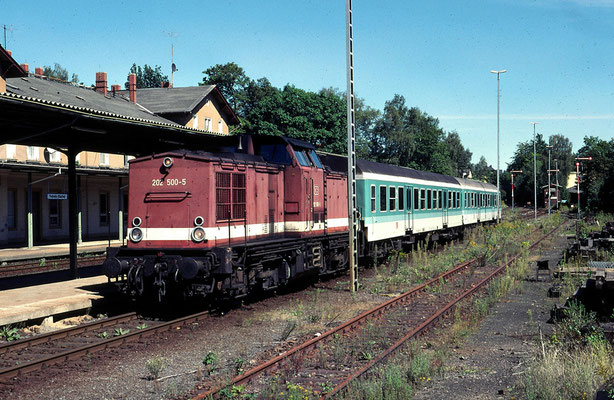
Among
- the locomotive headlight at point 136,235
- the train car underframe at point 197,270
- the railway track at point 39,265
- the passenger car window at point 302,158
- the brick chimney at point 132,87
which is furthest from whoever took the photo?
the brick chimney at point 132,87

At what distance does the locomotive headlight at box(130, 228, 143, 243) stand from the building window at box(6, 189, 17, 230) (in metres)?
20.5

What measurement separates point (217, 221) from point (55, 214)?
23.9 metres

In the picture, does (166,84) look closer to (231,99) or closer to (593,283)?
(231,99)

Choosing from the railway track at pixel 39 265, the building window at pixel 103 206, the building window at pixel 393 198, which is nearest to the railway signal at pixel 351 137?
the building window at pixel 393 198

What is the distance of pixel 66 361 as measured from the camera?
27.8 ft

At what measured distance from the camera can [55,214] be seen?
104 ft

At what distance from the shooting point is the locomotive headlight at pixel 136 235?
11414 mm

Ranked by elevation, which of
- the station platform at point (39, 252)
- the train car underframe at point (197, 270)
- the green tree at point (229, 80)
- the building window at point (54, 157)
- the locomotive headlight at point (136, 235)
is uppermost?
the green tree at point (229, 80)

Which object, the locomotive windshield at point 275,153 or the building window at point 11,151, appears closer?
the locomotive windshield at point 275,153

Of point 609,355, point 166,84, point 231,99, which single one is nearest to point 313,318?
point 609,355

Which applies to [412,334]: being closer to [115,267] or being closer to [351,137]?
[115,267]

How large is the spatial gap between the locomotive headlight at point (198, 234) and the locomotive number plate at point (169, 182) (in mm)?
958

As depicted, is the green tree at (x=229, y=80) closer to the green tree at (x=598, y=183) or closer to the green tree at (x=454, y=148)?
the green tree at (x=598, y=183)

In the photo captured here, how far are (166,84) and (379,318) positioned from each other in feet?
147
